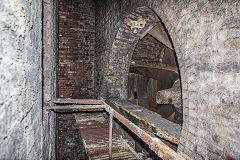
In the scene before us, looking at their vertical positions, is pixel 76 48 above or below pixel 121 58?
above

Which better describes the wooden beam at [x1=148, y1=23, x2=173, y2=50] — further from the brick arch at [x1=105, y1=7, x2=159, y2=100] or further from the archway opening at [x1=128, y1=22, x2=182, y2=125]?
the brick arch at [x1=105, y1=7, x2=159, y2=100]

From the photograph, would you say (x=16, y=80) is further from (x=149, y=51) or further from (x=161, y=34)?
(x=149, y=51)

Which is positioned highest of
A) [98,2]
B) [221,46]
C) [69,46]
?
[98,2]

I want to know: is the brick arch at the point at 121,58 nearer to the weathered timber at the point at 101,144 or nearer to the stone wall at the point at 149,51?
the weathered timber at the point at 101,144

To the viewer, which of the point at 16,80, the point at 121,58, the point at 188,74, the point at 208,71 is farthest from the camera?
the point at 121,58

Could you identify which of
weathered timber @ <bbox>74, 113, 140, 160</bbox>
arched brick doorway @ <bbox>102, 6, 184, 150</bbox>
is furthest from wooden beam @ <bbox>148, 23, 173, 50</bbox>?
weathered timber @ <bbox>74, 113, 140, 160</bbox>

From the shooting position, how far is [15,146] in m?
0.72

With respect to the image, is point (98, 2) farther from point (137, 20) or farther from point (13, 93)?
point (13, 93)

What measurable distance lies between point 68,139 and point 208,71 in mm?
6302

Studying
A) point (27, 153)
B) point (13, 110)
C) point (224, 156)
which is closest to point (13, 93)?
point (13, 110)

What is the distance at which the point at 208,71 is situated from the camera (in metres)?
1.57

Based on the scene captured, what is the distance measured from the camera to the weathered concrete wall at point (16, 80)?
635 millimetres

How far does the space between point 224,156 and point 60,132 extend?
614 centimetres

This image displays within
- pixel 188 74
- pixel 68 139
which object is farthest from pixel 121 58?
pixel 68 139
